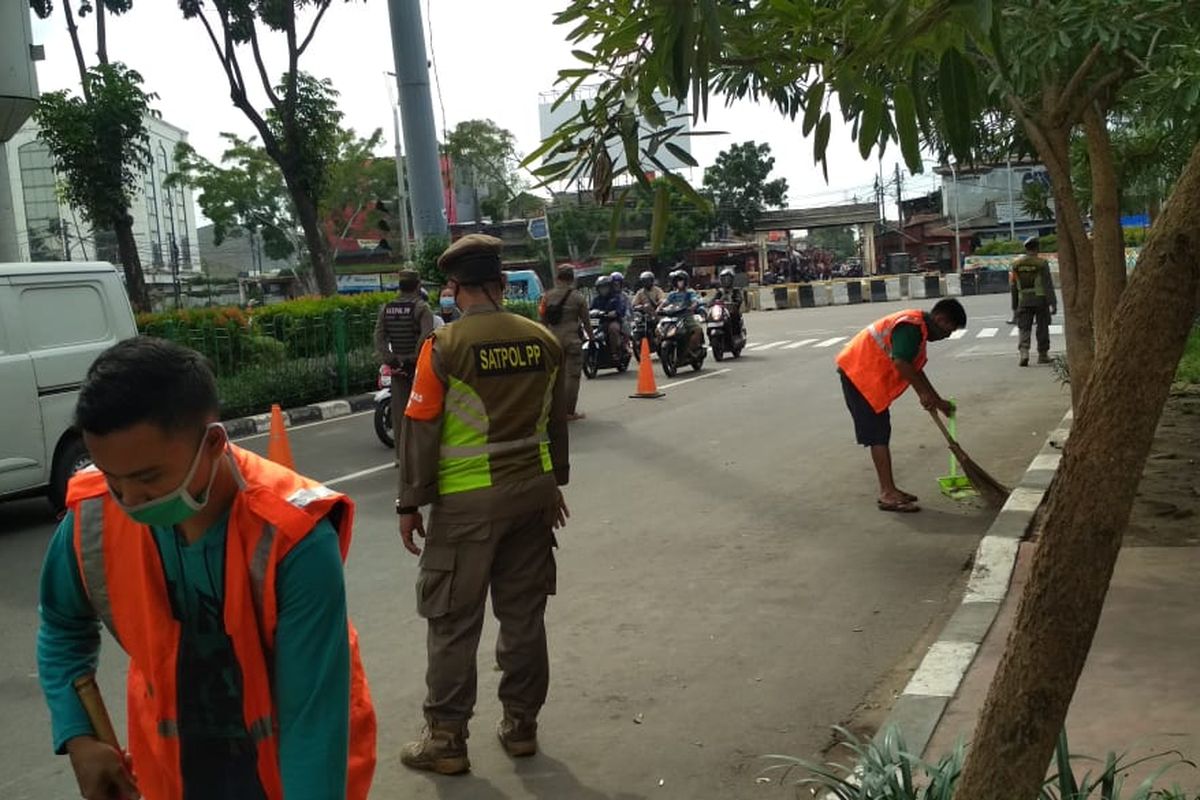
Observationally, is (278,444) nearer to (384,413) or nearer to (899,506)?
(384,413)

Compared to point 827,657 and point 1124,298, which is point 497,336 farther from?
point 1124,298

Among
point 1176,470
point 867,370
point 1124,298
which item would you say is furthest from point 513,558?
point 1176,470

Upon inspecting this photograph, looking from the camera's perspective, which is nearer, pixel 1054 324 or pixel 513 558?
pixel 513 558

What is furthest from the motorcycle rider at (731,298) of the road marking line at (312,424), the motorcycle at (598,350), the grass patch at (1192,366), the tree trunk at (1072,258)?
the tree trunk at (1072,258)

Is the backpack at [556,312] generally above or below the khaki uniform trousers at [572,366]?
above

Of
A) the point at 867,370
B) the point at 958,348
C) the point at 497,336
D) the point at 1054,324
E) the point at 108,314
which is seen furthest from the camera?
the point at 1054,324

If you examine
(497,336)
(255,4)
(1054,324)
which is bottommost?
(1054,324)

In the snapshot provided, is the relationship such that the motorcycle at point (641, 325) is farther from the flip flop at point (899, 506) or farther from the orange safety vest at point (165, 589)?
the orange safety vest at point (165, 589)

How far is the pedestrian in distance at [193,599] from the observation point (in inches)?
78.6

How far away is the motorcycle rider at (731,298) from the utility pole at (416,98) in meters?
5.38

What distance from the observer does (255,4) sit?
24391mm

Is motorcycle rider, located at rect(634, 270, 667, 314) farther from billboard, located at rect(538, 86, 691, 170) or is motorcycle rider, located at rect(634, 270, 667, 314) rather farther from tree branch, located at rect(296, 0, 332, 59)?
billboard, located at rect(538, 86, 691, 170)

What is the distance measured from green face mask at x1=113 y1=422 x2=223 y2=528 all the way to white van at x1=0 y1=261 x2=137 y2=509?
7.19 metres

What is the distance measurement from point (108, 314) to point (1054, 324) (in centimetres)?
1908
